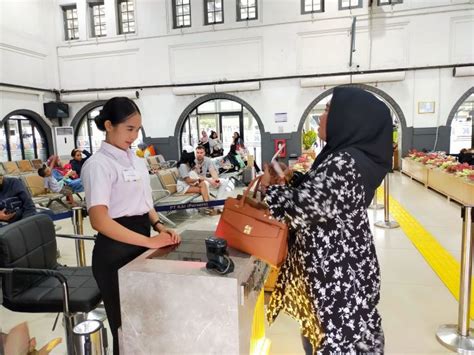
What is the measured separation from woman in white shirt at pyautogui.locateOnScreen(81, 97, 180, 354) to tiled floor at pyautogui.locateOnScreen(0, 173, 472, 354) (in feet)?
1.59

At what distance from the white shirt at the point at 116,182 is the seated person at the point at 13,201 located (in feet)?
7.25

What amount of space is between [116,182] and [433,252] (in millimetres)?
3841

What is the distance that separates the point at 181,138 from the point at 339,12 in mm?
6547

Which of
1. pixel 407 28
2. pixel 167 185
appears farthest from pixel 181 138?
pixel 407 28

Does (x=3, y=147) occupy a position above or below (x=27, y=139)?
below

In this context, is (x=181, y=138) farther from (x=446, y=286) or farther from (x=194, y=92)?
(x=446, y=286)

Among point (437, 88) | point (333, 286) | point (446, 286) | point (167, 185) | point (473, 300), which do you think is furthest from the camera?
point (437, 88)

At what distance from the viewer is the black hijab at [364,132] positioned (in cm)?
126

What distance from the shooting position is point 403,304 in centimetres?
283

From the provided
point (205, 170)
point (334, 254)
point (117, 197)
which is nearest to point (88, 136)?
point (205, 170)

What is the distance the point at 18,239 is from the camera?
194 cm

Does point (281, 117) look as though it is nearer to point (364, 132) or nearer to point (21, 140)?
point (21, 140)

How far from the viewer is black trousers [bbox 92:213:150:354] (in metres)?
1.50

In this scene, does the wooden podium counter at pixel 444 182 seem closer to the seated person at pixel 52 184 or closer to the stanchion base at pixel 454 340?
the stanchion base at pixel 454 340
